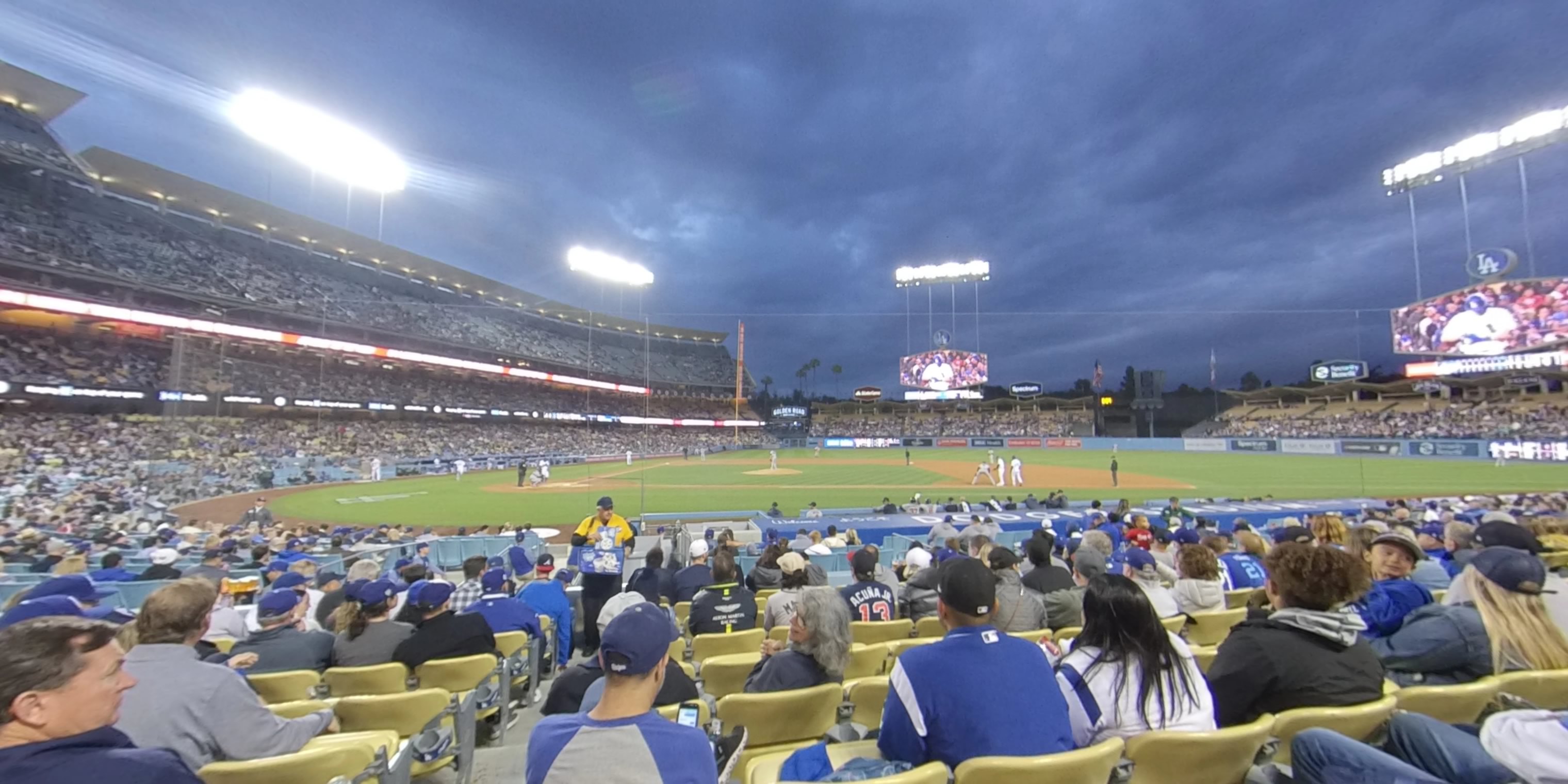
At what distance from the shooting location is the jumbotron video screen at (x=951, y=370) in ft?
219

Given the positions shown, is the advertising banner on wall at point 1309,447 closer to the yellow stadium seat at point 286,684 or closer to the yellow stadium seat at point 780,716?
the yellow stadium seat at point 780,716

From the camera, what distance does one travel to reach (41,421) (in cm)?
2625

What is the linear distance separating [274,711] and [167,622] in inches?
30.4

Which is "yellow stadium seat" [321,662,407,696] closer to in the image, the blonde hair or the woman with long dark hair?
the woman with long dark hair

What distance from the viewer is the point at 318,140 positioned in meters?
22.7

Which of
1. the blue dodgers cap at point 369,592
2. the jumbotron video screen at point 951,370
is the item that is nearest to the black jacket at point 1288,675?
the blue dodgers cap at point 369,592

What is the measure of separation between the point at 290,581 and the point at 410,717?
4.70 meters

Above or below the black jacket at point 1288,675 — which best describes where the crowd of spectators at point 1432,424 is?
above

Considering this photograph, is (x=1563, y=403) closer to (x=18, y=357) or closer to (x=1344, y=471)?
(x=1344, y=471)

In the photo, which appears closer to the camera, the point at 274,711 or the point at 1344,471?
the point at 274,711

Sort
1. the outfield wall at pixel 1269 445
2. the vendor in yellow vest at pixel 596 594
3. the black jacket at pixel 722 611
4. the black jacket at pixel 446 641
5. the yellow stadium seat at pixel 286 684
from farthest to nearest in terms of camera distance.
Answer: the outfield wall at pixel 1269 445 < the vendor in yellow vest at pixel 596 594 < the black jacket at pixel 722 611 < the black jacket at pixel 446 641 < the yellow stadium seat at pixel 286 684

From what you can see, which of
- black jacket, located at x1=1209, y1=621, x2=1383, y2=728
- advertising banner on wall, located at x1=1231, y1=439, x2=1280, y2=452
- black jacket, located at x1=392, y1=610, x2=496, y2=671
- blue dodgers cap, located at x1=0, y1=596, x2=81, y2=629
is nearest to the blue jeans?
black jacket, located at x1=1209, y1=621, x2=1383, y2=728

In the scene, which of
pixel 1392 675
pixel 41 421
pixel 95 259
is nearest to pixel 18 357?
pixel 41 421

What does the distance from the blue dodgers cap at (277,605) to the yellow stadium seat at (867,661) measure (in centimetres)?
429
